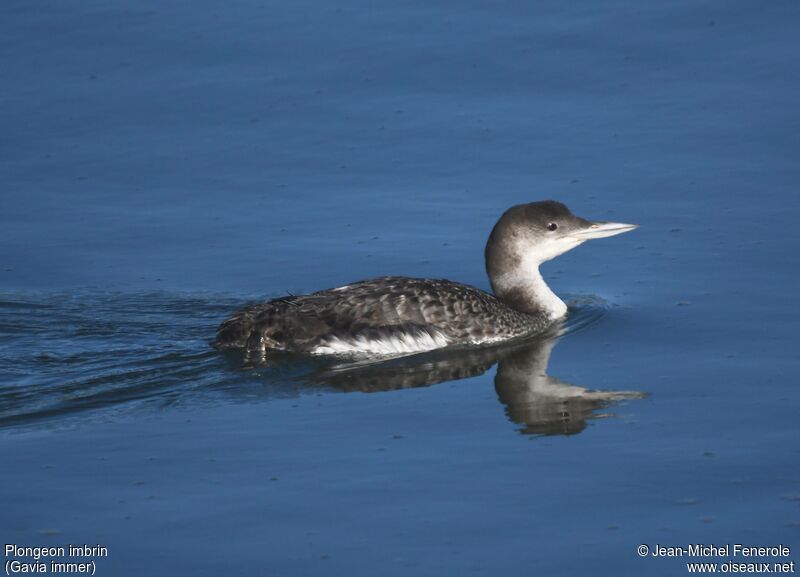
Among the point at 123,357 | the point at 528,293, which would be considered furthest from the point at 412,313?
the point at 123,357

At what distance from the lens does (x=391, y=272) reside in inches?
438

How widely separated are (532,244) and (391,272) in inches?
42.9

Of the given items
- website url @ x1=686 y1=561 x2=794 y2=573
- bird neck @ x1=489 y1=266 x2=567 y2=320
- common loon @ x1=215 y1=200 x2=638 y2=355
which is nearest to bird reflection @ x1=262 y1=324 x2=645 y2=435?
common loon @ x1=215 y1=200 x2=638 y2=355

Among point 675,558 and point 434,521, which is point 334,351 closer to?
point 434,521

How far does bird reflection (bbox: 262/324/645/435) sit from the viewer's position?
29.0ft

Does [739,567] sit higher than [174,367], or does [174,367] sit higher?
[174,367]

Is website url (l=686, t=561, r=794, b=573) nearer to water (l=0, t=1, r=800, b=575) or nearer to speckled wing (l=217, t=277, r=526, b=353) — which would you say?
water (l=0, t=1, r=800, b=575)

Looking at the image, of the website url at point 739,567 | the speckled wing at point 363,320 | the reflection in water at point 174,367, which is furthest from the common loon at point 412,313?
the website url at point 739,567

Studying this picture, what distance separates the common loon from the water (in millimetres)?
201

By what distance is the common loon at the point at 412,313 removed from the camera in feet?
32.5

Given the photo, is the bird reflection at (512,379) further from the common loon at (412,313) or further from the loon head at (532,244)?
the loon head at (532,244)

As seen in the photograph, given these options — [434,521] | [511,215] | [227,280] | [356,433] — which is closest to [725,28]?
[511,215]

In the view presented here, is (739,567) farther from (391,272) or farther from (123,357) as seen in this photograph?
(391,272)

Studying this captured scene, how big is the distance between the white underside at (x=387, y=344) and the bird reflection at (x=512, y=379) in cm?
7
